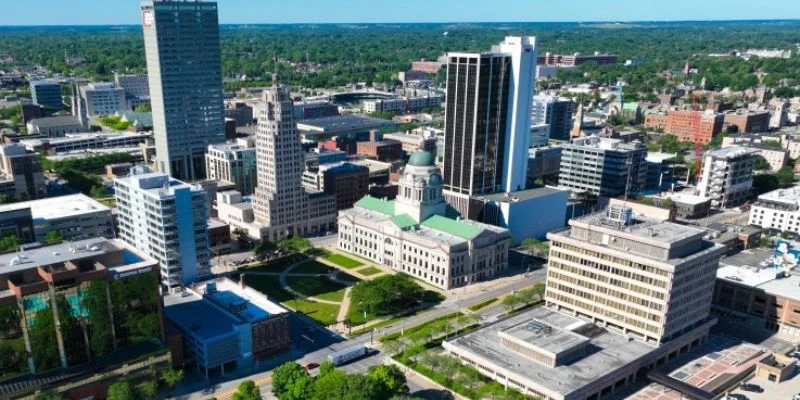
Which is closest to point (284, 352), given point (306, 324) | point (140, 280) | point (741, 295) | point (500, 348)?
point (306, 324)

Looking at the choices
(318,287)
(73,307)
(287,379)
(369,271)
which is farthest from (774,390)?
(73,307)

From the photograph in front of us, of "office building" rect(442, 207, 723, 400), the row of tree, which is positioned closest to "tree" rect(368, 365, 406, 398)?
the row of tree

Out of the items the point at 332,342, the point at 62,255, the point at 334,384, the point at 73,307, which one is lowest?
the point at 332,342

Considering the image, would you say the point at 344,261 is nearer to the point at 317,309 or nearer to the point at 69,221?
the point at 317,309

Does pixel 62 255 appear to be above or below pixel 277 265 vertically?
above

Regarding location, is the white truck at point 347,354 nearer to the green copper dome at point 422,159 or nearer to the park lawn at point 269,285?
the park lawn at point 269,285

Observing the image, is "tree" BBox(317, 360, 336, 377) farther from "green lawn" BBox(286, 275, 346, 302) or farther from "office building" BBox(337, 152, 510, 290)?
"office building" BBox(337, 152, 510, 290)
